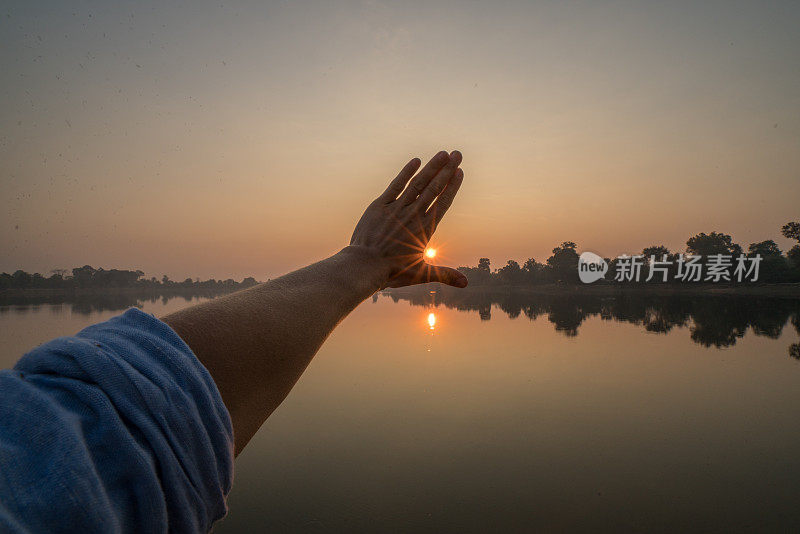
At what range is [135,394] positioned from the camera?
705 mm

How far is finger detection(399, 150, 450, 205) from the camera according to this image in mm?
1889

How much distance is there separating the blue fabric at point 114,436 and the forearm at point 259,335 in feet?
0.31

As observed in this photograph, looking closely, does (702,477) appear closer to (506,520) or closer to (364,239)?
(506,520)

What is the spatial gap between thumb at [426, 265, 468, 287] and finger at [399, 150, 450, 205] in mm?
400

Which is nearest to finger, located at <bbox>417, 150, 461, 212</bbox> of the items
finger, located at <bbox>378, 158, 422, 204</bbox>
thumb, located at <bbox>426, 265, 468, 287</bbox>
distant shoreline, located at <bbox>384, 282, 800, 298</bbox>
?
finger, located at <bbox>378, 158, 422, 204</bbox>

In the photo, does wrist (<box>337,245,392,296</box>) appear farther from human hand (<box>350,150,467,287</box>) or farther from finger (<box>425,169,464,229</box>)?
finger (<box>425,169,464,229</box>)

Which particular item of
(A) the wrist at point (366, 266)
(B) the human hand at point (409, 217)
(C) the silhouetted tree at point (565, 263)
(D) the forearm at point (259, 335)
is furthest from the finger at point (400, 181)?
(C) the silhouetted tree at point (565, 263)

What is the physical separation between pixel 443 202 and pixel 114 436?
65.3 inches

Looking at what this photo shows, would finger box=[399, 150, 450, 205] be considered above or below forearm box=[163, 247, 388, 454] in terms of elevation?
above

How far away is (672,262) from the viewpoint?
8844 cm

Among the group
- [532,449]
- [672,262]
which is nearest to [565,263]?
[672,262]

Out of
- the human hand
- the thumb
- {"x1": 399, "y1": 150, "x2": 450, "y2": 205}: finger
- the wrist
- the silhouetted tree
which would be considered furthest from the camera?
the silhouetted tree

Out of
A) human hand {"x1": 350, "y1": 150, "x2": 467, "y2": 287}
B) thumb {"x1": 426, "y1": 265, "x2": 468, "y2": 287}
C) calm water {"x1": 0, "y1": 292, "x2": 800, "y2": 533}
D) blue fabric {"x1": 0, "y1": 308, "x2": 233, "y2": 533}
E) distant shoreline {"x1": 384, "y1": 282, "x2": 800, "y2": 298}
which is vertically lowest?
calm water {"x1": 0, "y1": 292, "x2": 800, "y2": 533}

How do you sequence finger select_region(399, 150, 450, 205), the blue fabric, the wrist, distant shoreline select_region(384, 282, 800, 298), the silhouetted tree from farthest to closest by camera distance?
the silhouetted tree → distant shoreline select_region(384, 282, 800, 298) → finger select_region(399, 150, 450, 205) → the wrist → the blue fabric
